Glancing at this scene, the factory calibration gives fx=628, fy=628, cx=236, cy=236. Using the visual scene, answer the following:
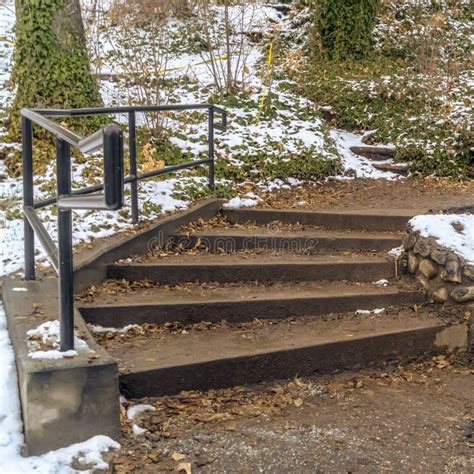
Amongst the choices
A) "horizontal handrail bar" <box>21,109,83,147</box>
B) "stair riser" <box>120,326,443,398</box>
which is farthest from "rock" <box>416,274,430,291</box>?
"horizontal handrail bar" <box>21,109,83,147</box>

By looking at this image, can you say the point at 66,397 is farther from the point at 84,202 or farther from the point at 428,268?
the point at 428,268

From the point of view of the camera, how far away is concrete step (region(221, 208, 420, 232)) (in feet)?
19.6

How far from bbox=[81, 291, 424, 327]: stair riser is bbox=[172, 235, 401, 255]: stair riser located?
2.78ft

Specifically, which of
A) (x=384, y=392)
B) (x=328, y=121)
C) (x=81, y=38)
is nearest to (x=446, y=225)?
(x=384, y=392)

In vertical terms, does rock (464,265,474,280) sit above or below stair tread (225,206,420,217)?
below

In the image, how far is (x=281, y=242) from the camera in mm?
5551

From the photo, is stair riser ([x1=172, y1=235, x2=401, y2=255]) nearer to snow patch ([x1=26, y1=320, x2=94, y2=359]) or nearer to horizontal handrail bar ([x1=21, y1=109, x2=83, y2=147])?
horizontal handrail bar ([x1=21, y1=109, x2=83, y2=147])

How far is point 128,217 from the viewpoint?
18.2ft

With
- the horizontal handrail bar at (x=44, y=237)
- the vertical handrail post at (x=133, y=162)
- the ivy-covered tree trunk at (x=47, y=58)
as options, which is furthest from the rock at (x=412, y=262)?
the ivy-covered tree trunk at (x=47, y=58)

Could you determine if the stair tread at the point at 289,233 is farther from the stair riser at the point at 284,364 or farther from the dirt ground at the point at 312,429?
the dirt ground at the point at 312,429

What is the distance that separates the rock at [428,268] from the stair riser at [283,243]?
25.2 inches

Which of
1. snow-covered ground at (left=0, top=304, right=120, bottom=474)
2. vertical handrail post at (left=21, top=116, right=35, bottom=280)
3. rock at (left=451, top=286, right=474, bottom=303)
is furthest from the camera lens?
rock at (left=451, top=286, right=474, bottom=303)

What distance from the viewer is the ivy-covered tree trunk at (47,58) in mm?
7082

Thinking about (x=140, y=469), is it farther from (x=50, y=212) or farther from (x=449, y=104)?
(x=449, y=104)
